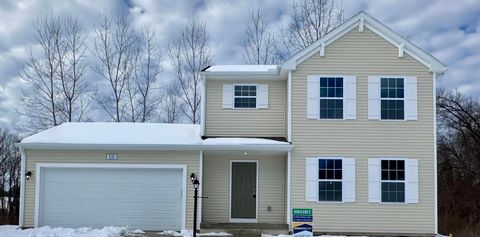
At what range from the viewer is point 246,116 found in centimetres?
1553

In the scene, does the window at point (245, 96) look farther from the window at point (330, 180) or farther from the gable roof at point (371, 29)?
the window at point (330, 180)

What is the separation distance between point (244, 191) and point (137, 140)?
3.60m

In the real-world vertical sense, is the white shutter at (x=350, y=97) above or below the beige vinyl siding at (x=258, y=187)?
above

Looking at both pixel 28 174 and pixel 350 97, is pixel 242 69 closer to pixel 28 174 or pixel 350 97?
pixel 350 97

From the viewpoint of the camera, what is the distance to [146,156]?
14.6 m

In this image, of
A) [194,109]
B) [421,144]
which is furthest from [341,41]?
[194,109]

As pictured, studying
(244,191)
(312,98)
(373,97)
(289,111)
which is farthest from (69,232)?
(373,97)

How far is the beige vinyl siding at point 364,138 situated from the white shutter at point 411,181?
169 millimetres

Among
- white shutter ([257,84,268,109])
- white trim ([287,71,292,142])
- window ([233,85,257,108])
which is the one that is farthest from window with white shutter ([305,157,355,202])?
window ([233,85,257,108])

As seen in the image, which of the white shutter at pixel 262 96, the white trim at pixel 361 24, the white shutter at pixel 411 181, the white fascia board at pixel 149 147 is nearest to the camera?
the white shutter at pixel 411 181

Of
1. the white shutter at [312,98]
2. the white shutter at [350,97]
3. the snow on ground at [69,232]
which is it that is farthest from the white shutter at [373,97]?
the snow on ground at [69,232]

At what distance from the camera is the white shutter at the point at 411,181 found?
1385 cm

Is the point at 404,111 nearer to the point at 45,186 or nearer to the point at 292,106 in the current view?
the point at 292,106

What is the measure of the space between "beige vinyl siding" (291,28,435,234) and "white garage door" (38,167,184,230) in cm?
374
